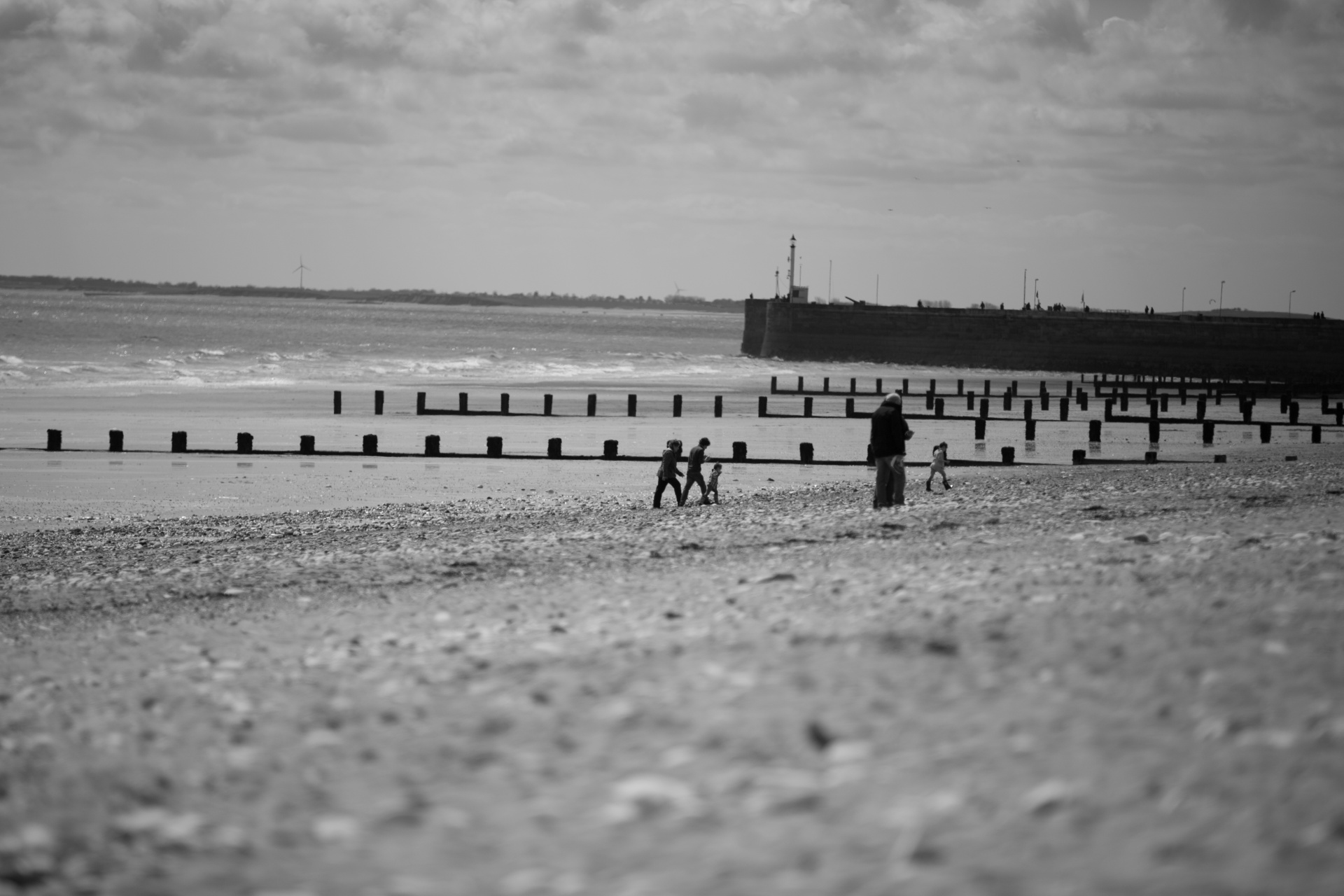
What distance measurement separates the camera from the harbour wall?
9612 centimetres

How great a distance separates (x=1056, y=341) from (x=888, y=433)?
86149 mm

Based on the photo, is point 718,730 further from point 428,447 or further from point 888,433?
point 428,447

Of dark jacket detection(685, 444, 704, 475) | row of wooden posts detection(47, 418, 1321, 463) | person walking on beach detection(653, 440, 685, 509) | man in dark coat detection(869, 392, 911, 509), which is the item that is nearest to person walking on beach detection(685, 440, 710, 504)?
dark jacket detection(685, 444, 704, 475)

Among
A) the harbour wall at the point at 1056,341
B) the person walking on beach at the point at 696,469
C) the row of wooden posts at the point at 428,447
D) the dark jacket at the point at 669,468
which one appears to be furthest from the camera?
the harbour wall at the point at 1056,341

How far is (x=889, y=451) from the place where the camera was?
17031mm

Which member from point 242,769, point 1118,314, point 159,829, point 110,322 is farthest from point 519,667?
point 110,322

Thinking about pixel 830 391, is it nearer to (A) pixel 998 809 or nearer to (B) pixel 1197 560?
(B) pixel 1197 560

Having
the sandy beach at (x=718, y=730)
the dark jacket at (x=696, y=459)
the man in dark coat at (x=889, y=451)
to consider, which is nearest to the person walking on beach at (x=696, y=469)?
the dark jacket at (x=696, y=459)

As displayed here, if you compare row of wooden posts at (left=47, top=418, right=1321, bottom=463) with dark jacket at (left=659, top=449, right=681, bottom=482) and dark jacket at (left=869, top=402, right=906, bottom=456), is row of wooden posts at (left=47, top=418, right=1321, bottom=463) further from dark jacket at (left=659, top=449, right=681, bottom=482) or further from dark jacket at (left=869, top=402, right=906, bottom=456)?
dark jacket at (left=869, top=402, right=906, bottom=456)

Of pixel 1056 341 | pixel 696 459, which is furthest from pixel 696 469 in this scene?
pixel 1056 341

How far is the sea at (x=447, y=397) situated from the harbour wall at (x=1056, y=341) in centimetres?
209

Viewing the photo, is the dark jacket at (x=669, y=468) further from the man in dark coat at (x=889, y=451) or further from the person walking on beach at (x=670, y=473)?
the man in dark coat at (x=889, y=451)

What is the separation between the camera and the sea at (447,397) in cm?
3425

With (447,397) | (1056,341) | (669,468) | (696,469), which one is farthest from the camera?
(1056,341)
